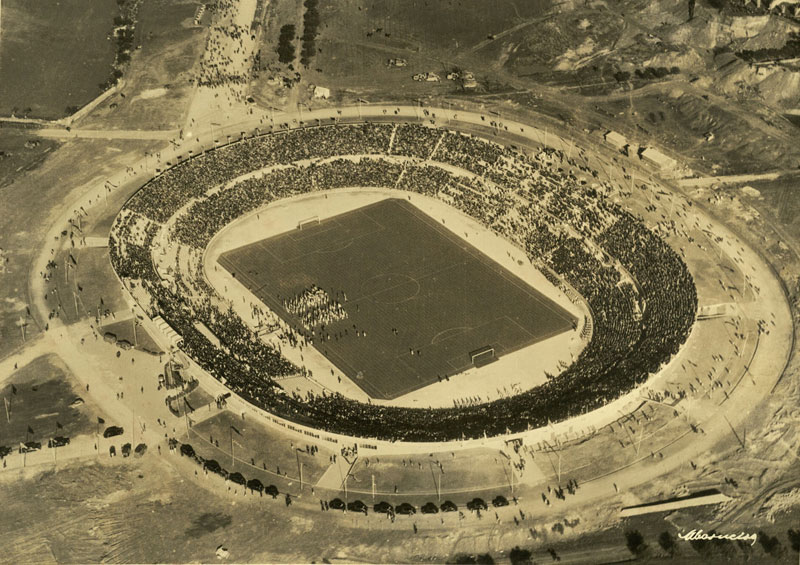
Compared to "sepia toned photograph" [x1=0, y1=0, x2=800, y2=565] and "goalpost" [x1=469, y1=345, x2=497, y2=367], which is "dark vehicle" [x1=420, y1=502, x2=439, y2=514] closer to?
"sepia toned photograph" [x1=0, y1=0, x2=800, y2=565]

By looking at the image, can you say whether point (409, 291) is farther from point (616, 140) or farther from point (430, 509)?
point (616, 140)

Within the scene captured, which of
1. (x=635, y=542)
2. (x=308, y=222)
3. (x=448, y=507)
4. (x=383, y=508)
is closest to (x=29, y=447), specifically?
(x=383, y=508)

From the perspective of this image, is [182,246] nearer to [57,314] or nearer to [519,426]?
[57,314]

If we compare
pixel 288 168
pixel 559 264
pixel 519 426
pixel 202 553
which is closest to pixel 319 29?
pixel 288 168

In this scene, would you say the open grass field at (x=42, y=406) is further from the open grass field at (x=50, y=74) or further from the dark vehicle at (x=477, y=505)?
the open grass field at (x=50, y=74)

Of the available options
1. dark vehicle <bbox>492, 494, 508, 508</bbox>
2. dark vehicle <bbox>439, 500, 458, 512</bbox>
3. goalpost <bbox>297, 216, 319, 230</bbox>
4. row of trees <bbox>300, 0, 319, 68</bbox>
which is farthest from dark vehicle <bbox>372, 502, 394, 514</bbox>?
row of trees <bbox>300, 0, 319, 68</bbox>
